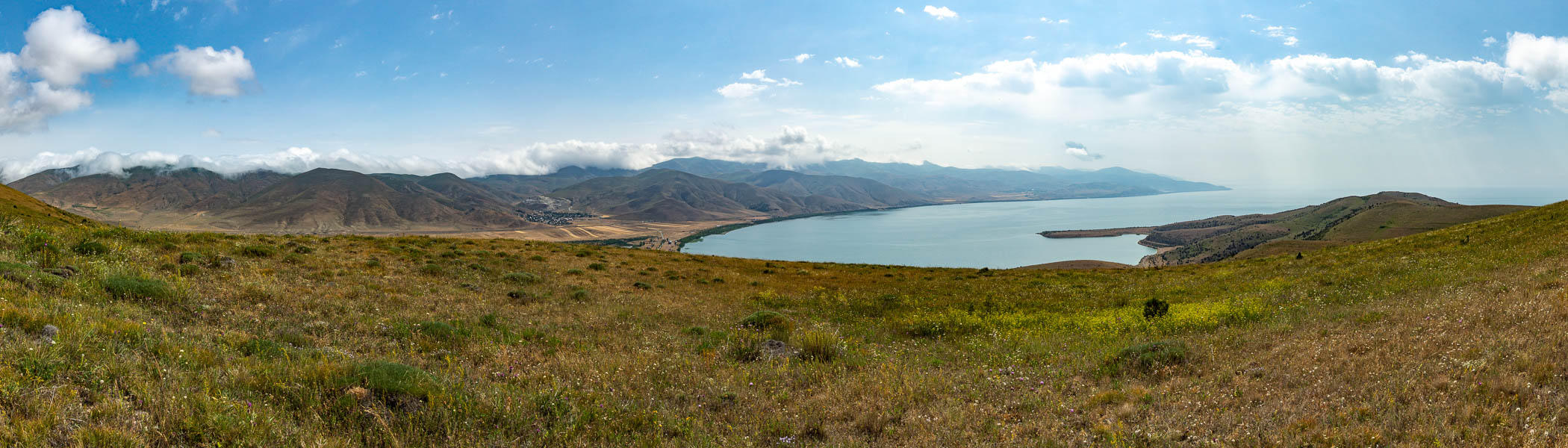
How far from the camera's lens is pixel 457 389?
7496 millimetres

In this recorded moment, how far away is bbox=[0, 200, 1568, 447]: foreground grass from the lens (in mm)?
6102

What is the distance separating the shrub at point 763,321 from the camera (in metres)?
14.7

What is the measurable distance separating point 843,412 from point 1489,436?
6.91 m

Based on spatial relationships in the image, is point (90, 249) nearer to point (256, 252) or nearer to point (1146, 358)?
point (256, 252)

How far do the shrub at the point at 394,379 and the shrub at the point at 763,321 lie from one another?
820 centimetres

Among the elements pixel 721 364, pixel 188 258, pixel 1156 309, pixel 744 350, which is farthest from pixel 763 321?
pixel 188 258

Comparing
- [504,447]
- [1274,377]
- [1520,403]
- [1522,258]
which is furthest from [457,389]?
[1522,258]

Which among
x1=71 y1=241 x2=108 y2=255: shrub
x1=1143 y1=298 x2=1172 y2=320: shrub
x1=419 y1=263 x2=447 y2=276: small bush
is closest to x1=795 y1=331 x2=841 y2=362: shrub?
x1=1143 y1=298 x2=1172 y2=320: shrub

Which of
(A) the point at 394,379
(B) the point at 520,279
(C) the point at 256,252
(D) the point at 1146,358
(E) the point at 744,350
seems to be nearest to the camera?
(A) the point at 394,379

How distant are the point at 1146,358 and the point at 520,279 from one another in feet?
67.4

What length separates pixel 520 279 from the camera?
21.8m

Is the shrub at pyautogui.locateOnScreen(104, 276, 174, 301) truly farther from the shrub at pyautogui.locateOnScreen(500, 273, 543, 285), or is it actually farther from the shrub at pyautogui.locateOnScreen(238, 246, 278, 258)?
the shrub at pyautogui.locateOnScreen(500, 273, 543, 285)

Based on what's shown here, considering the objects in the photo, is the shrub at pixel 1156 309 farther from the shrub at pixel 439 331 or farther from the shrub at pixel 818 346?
the shrub at pixel 439 331

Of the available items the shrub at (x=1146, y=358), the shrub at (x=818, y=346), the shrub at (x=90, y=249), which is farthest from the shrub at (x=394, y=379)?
the shrub at (x=90, y=249)
